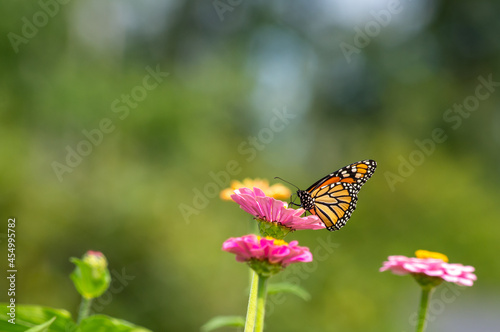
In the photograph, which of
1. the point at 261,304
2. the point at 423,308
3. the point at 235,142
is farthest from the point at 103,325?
the point at 235,142

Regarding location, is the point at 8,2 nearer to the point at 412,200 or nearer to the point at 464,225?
the point at 412,200

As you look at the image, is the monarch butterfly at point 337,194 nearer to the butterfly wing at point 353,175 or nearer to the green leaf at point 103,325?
the butterfly wing at point 353,175

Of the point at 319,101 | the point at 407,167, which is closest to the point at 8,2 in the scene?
the point at 407,167

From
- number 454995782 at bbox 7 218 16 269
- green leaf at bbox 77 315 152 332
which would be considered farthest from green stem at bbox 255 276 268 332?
number 454995782 at bbox 7 218 16 269

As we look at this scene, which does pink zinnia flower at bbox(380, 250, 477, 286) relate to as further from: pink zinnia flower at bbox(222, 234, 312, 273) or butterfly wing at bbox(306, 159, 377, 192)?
butterfly wing at bbox(306, 159, 377, 192)

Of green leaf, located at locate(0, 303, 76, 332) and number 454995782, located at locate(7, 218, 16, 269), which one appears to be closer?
green leaf, located at locate(0, 303, 76, 332)

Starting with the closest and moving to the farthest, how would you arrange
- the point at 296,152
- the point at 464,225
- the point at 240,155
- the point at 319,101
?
the point at 240,155 → the point at 464,225 → the point at 296,152 → the point at 319,101

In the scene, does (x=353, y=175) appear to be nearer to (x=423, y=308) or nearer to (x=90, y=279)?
(x=423, y=308)

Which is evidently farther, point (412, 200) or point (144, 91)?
point (412, 200)
